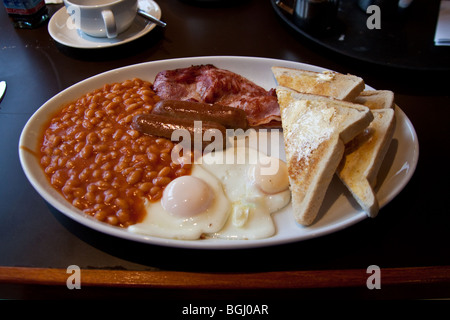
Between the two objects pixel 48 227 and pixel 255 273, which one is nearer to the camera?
pixel 255 273

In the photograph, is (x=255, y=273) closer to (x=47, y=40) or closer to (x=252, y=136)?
(x=252, y=136)

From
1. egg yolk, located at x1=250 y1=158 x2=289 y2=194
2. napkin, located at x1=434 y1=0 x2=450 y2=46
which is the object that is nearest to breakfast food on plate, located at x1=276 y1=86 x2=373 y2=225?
egg yolk, located at x1=250 y1=158 x2=289 y2=194

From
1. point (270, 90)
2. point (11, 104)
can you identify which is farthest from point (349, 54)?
point (11, 104)

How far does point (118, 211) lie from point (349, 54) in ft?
6.21

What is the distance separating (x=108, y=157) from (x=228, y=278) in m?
0.86

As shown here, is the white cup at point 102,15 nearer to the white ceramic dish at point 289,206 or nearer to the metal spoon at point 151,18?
the metal spoon at point 151,18

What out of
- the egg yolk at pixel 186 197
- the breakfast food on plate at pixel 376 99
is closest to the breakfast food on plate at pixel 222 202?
the egg yolk at pixel 186 197

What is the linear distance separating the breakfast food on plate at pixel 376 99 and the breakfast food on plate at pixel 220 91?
0.48 metres

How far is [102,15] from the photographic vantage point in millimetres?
2377

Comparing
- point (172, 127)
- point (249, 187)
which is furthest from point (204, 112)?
point (249, 187)

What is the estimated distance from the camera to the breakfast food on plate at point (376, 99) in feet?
5.96

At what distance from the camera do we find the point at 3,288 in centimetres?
146

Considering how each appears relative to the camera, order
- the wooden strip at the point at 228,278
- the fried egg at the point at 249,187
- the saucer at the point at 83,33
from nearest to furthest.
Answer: the wooden strip at the point at 228,278
the fried egg at the point at 249,187
the saucer at the point at 83,33

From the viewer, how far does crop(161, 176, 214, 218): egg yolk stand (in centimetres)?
151
